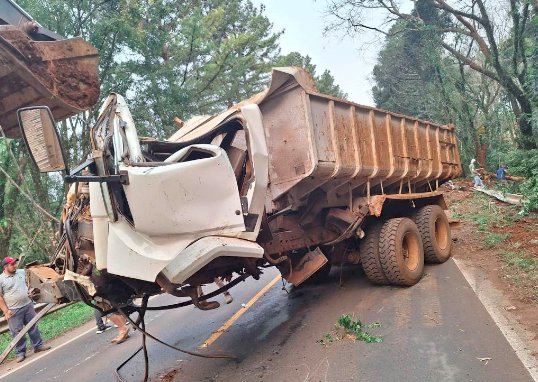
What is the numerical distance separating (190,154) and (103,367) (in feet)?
10.4

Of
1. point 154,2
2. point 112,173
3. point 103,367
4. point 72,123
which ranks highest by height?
point 154,2

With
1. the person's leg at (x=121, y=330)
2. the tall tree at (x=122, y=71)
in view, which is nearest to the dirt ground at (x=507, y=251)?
the person's leg at (x=121, y=330)

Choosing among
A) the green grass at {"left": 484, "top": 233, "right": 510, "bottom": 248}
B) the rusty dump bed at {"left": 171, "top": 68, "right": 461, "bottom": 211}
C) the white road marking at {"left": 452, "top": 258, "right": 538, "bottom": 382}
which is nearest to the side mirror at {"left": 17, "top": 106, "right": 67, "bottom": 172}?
the rusty dump bed at {"left": 171, "top": 68, "right": 461, "bottom": 211}

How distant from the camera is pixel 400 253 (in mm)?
6023

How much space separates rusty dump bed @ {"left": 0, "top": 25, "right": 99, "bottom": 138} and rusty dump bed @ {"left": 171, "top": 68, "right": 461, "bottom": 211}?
3.87ft

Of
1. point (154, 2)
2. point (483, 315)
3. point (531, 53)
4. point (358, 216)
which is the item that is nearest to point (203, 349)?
point (358, 216)

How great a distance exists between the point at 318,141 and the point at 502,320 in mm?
2649

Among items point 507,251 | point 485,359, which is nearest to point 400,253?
point 485,359

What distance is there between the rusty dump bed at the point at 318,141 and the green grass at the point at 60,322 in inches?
192

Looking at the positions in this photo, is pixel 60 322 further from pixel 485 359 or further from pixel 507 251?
pixel 507 251

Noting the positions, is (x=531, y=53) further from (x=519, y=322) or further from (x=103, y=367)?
(x=103, y=367)

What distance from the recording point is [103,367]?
5.25 m

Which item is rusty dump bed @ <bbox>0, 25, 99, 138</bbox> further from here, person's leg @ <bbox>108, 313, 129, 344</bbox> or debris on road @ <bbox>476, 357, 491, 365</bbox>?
debris on road @ <bbox>476, 357, 491, 365</bbox>

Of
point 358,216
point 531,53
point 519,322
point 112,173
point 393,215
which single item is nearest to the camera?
point 112,173
